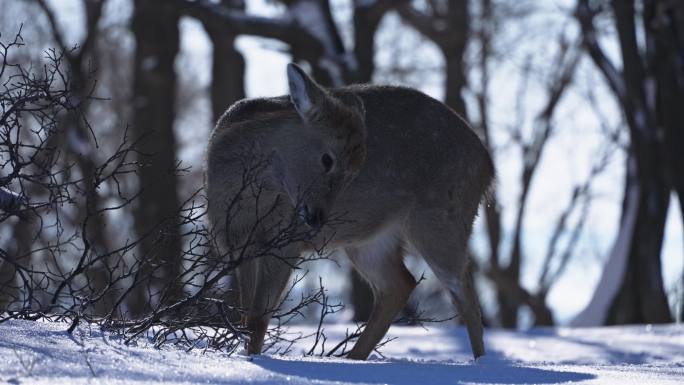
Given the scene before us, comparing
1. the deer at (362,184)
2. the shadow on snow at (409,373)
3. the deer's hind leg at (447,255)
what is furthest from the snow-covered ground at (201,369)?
the deer at (362,184)

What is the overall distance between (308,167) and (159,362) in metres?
2.88

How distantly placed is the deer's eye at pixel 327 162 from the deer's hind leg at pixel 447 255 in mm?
809

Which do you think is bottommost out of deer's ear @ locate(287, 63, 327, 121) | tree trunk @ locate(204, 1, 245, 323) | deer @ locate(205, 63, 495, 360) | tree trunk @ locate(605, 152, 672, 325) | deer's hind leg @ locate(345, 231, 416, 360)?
tree trunk @ locate(605, 152, 672, 325)

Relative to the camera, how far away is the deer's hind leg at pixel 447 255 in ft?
25.3

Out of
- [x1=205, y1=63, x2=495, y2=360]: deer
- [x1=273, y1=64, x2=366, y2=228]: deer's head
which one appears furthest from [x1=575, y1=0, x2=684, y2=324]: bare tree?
[x1=273, y1=64, x2=366, y2=228]: deer's head

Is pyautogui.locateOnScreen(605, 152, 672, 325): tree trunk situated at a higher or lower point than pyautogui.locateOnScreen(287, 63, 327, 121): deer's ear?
lower

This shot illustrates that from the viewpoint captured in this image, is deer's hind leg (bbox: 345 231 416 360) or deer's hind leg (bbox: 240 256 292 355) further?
deer's hind leg (bbox: 345 231 416 360)

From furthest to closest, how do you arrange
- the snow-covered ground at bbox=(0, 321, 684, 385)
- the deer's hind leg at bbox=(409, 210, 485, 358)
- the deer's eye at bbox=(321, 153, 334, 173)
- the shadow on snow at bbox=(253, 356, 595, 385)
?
1. the deer's hind leg at bbox=(409, 210, 485, 358)
2. the deer's eye at bbox=(321, 153, 334, 173)
3. the shadow on snow at bbox=(253, 356, 595, 385)
4. the snow-covered ground at bbox=(0, 321, 684, 385)

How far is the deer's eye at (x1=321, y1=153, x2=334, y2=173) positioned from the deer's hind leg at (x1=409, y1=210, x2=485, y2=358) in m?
0.81

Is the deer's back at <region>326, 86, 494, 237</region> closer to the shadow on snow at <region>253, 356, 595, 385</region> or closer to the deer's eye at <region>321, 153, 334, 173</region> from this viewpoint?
the deer's eye at <region>321, 153, 334, 173</region>

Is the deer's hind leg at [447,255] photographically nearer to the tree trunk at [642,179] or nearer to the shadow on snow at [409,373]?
the shadow on snow at [409,373]

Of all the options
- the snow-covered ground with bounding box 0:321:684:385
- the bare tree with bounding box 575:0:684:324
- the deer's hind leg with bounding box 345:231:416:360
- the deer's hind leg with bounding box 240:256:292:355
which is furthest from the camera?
the bare tree with bounding box 575:0:684:324

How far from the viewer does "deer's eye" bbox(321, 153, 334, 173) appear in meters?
7.21

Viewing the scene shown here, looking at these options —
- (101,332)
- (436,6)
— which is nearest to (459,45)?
(436,6)
